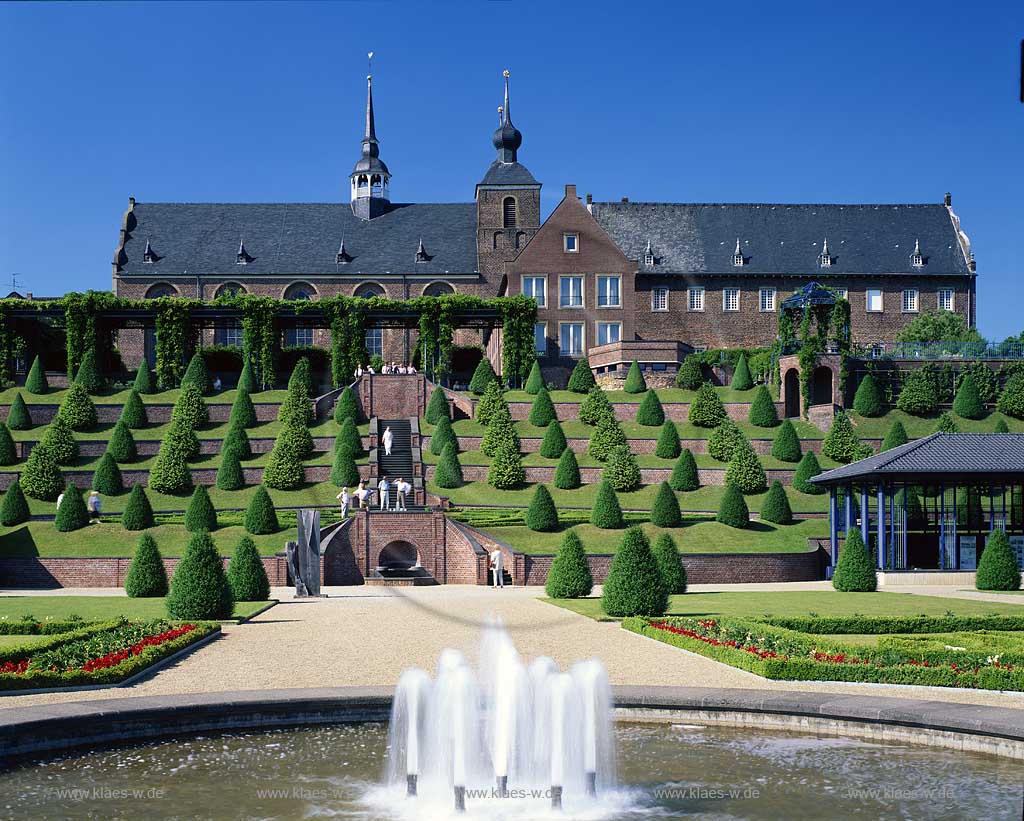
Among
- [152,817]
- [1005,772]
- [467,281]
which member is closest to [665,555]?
[1005,772]

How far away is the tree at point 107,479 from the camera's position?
45.6 m

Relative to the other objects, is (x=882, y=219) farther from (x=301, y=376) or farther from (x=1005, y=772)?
(x=1005, y=772)

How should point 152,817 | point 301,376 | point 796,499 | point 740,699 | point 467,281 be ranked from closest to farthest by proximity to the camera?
point 152,817
point 740,699
point 796,499
point 301,376
point 467,281

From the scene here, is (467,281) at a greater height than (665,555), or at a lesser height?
greater

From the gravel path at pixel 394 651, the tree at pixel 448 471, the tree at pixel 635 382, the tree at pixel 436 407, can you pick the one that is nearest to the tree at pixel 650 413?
the tree at pixel 635 382

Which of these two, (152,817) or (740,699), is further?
(740,699)

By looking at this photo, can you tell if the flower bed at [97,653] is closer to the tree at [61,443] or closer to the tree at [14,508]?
the tree at [14,508]

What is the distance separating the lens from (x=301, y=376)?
187 feet

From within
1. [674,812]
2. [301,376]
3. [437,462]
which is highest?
[301,376]

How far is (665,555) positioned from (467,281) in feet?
165

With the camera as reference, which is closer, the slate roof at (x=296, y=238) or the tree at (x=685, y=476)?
the tree at (x=685, y=476)

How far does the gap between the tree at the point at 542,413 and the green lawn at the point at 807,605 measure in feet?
77.2

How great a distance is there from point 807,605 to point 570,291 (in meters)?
44.0

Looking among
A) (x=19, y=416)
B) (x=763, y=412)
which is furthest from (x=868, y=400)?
(x=19, y=416)
